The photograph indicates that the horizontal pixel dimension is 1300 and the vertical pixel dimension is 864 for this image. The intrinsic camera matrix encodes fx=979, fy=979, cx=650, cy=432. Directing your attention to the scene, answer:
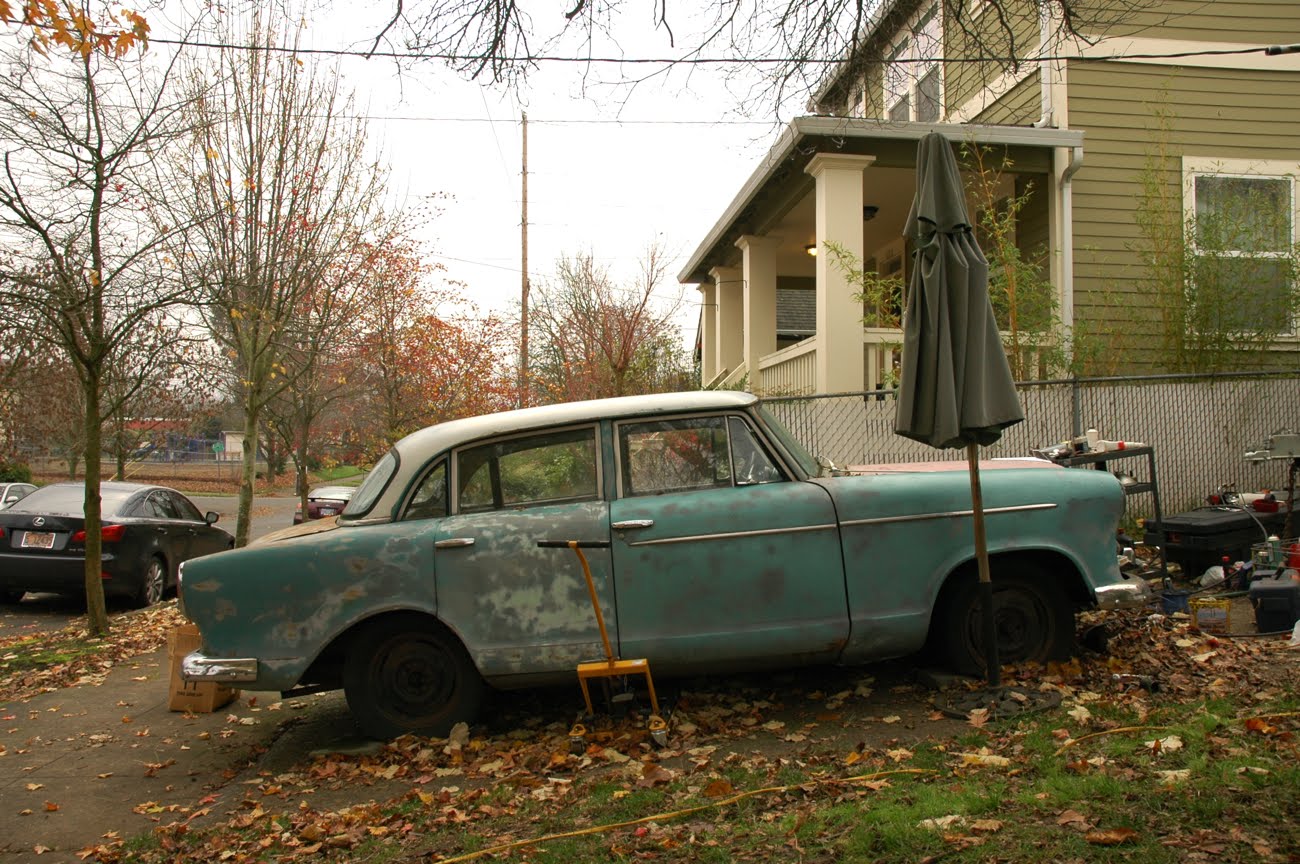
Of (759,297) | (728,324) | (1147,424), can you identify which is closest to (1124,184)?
(1147,424)

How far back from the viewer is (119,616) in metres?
10.0

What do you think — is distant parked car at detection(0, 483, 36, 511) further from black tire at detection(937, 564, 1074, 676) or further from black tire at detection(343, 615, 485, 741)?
black tire at detection(937, 564, 1074, 676)

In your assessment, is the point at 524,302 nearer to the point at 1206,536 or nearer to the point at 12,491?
the point at 12,491

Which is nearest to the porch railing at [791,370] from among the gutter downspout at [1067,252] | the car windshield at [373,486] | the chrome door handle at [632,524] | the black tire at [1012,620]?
the gutter downspout at [1067,252]

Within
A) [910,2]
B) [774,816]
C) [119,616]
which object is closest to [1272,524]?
[910,2]

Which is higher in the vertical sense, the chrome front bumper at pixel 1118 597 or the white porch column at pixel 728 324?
the white porch column at pixel 728 324

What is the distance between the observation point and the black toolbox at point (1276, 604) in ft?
19.9

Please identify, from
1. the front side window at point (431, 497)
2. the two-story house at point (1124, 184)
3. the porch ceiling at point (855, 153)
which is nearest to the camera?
the front side window at point (431, 497)

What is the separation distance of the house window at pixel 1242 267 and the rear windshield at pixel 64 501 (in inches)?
482

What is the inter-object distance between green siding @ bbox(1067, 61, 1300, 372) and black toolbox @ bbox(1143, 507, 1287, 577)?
4381 millimetres

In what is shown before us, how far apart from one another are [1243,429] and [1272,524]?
2.66 m

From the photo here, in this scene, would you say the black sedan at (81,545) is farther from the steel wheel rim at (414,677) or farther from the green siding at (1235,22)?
the green siding at (1235,22)

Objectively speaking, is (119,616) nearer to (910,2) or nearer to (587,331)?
(910,2)

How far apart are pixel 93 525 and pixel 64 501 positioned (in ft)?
9.92
